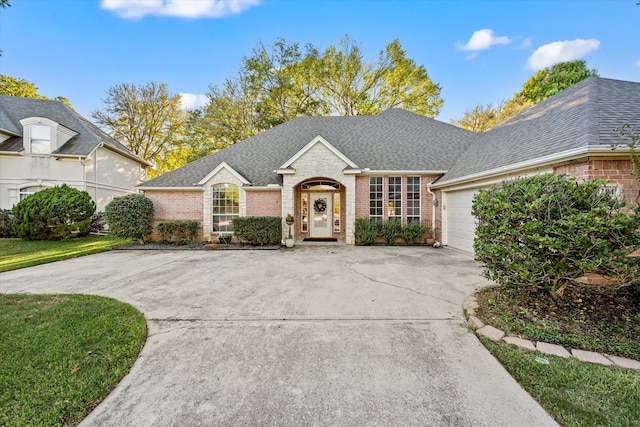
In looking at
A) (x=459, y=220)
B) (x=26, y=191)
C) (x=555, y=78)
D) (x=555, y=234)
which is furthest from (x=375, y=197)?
(x=555, y=78)

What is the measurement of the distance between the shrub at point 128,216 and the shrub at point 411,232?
469 inches

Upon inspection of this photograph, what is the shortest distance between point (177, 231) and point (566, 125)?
14252mm

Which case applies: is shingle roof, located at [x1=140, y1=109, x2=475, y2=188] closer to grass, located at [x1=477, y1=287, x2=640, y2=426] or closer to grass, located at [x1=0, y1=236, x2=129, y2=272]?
grass, located at [x1=0, y1=236, x2=129, y2=272]

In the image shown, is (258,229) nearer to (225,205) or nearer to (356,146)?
(225,205)

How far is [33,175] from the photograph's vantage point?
14352 mm

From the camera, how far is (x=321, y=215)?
1342 cm

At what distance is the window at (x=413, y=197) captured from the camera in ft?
38.9

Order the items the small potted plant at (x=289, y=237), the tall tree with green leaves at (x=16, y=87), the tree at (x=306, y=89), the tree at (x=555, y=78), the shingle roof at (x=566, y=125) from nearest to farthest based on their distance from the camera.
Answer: the shingle roof at (x=566, y=125) → the small potted plant at (x=289, y=237) → the tree at (x=555, y=78) → the tall tree with green leaves at (x=16, y=87) → the tree at (x=306, y=89)

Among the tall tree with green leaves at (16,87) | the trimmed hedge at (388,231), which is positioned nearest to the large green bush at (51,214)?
the trimmed hedge at (388,231)

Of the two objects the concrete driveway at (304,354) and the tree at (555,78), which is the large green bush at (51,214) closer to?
the concrete driveway at (304,354)

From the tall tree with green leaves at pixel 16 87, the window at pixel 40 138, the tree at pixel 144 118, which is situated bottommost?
the window at pixel 40 138

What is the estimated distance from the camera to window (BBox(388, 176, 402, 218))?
39.0ft

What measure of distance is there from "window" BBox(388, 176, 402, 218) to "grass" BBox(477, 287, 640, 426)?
7083mm

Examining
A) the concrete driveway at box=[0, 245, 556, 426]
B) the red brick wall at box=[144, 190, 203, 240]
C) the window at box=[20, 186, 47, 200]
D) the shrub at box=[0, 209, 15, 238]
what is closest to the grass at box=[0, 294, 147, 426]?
the concrete driveway at box=[0, 245, 556, 426]
